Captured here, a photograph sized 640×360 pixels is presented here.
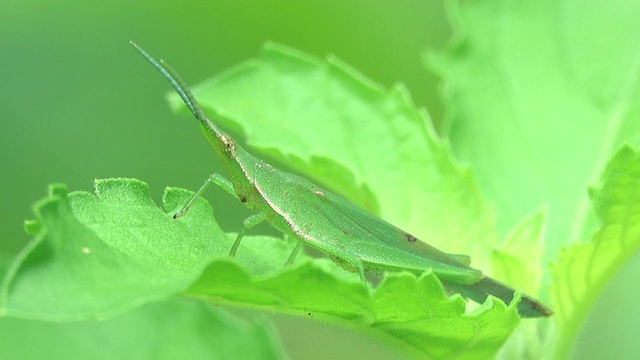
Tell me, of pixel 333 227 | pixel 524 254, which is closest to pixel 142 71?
pixel 333 227

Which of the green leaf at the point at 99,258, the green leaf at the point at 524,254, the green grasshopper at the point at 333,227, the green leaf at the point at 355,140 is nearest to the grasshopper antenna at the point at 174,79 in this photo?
the green grasshopper at the point at 333,227

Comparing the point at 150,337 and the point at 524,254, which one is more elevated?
the point at 524,254

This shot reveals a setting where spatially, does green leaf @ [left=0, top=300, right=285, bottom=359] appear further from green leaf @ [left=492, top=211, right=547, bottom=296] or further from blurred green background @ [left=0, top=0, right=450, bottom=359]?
blurred green background @ [left=0, top=0, right=450, bottom=359]

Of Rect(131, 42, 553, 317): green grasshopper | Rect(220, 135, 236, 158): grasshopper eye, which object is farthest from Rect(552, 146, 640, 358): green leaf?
Rect(220, 135, 236, 158): grasshopper eye

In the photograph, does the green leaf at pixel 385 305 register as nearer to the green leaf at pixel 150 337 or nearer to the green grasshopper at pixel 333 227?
the green grasshopper at pixel 333 227

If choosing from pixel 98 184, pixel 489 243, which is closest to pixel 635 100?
pixel 489 243

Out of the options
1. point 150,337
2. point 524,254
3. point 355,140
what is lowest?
point 150,337

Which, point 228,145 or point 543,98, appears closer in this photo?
point 228,145

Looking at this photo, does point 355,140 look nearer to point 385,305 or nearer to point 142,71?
point 385,305

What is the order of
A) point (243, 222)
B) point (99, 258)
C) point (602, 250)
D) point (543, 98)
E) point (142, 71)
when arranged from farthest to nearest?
point (142, 71)
point (543, 98)
point (243, 222)
point (602, 250)
point (99, 258)
